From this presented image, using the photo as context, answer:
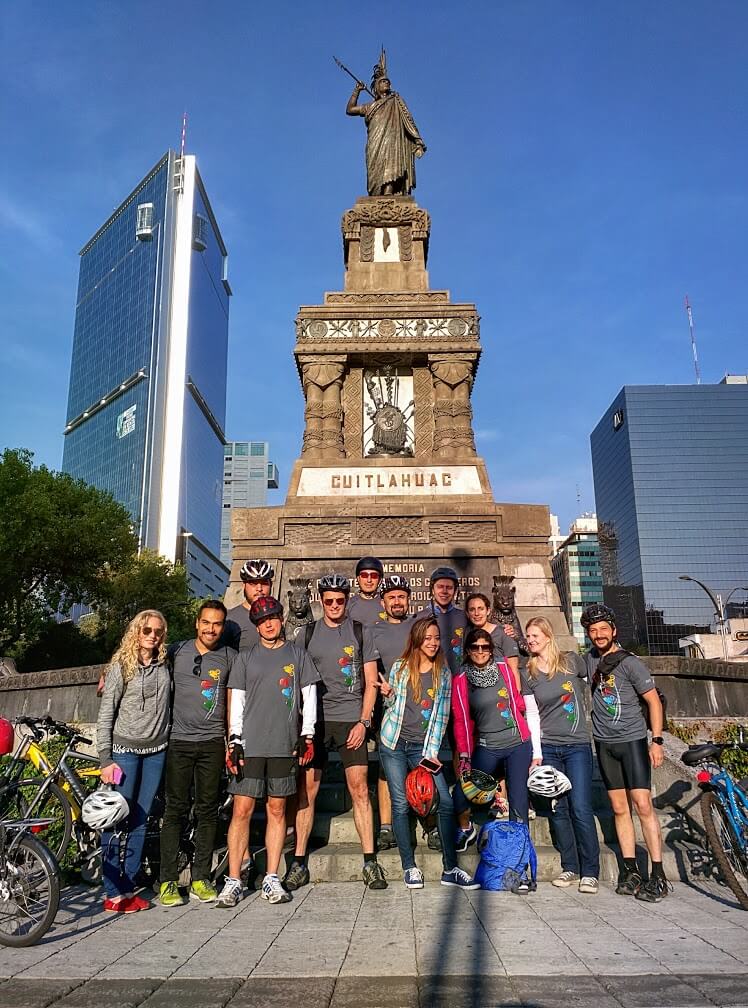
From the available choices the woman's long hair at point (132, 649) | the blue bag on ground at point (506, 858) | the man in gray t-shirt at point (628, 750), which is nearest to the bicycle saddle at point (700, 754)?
the man in gray t-shirt at point (628, 750)

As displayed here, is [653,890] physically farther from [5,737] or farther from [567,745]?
[5,737]

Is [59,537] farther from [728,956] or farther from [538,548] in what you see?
[728,956]

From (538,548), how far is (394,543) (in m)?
2.85

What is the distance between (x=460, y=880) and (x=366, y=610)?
2690mm

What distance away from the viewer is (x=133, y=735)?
5.70 m

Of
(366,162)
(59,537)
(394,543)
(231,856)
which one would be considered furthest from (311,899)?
(59,537)

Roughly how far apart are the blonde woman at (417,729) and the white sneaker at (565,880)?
0.70 m

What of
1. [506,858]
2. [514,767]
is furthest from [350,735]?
[506,858]

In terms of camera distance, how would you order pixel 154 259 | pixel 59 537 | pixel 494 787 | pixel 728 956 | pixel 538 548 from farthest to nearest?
pixel 154 259, pixel 59 537, pixel 538 548, pixel 494 787, pixel 728 956

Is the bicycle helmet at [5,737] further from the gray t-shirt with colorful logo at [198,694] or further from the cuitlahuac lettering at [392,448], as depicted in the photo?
the cuitlahuac lettering at [392,448]

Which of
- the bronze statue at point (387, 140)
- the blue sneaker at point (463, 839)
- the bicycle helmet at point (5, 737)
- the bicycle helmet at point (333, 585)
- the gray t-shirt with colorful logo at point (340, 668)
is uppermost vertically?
the bronze statue at point (387, 140)

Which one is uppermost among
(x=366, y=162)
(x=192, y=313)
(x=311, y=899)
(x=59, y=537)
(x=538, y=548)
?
(x=192, y=313)

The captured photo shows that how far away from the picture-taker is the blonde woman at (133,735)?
5.47 meters

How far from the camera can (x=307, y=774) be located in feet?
19.8
